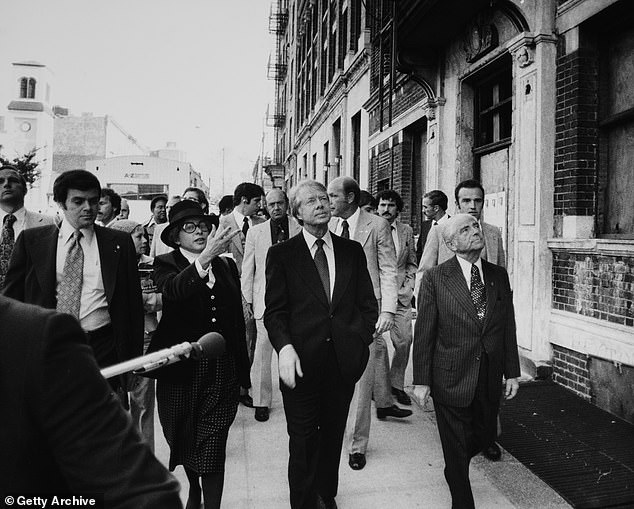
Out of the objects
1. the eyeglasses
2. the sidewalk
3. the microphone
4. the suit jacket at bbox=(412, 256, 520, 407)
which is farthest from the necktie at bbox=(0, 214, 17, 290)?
the suit jacket at bbox=(412, 256, 520, 407)

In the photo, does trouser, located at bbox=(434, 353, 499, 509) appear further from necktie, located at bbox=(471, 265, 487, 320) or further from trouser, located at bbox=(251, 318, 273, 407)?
trouser, located at bbox=(251, 318, 273, 407)

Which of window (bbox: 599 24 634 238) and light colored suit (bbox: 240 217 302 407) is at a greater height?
window (bbox: 599 24 634 238)

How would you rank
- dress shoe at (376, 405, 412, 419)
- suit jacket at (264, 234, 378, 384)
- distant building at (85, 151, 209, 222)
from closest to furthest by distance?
suit jacket at (264, 234, 378, 384) < dress shoe at (376, 405, 412, 419) < distant building at (85, 151, 209, 222)

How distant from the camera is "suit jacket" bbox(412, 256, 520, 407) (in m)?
3.19

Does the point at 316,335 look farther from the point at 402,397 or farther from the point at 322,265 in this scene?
the point at 402,397

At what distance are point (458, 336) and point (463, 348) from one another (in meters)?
0.08

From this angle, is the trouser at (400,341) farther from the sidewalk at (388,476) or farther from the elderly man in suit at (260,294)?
the elderly man in suit at (260,294)

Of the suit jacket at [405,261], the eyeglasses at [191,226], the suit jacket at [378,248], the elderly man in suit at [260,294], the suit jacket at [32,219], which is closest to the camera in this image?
the eyeglasses at [191,226]

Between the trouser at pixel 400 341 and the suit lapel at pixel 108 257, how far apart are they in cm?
301

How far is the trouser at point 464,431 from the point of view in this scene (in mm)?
3111

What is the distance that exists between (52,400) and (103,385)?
101 mm

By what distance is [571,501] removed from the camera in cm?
341

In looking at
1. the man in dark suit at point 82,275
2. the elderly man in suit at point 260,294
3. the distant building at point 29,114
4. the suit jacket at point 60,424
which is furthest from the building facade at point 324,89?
the distant building at point 29,114

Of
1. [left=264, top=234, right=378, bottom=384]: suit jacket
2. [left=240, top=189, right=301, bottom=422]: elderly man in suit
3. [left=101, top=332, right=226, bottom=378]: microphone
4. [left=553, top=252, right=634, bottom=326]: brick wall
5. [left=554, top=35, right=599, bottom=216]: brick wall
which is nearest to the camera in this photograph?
[left=101, top=332, right=226, bottom=378]: microphone
